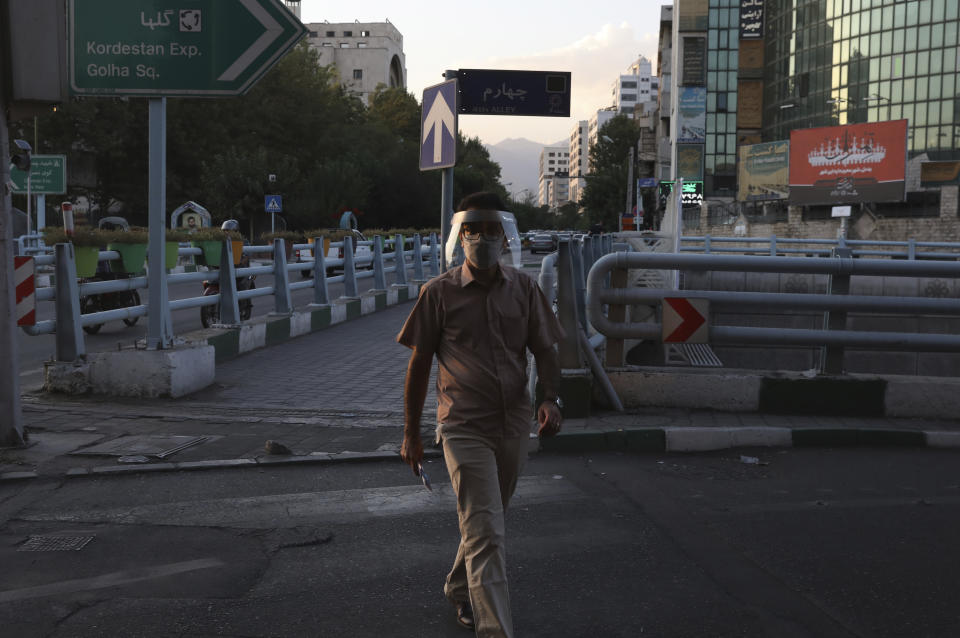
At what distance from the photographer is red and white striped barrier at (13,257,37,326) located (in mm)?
7852

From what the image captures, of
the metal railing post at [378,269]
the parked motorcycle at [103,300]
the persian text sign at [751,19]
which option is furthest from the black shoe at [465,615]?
the persian text sign at [751,19]

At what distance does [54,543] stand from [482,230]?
8.90 feet

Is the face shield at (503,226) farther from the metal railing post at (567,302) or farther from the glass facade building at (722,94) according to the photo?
the glass facade building at (722,94)

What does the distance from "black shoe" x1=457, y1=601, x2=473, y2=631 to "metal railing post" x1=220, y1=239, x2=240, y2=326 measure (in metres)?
8.27

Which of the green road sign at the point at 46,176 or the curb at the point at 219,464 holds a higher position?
the green road sign at the point at 46,176

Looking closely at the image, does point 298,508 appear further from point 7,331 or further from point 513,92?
point 513,92

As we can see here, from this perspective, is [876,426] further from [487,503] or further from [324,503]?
[487,503]

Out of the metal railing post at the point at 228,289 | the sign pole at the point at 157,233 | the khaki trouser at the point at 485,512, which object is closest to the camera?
the khaki trouser at the point at 485,512

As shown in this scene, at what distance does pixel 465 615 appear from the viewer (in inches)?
141

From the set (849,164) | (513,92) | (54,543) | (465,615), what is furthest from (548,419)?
(849,164)

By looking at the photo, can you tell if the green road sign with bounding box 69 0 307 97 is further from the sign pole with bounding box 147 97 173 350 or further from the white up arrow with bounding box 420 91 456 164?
the white up arrow with bounding box 420 91 456 164

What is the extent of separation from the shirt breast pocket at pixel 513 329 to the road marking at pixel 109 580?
1792mm

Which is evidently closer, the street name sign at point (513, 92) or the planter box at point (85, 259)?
the street name sign at point (513, 92)

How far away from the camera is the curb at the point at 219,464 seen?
5977 millimetres
